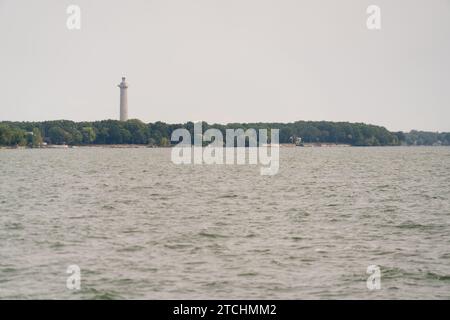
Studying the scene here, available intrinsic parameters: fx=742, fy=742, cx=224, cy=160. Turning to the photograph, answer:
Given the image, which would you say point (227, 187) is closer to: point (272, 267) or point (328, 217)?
point (328, 217)

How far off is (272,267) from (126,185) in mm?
36094

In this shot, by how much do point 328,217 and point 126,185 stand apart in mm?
25615

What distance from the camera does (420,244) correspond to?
2627 cm

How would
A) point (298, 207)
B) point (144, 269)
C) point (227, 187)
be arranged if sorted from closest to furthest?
1. point (144, 269)
2. point (298, 207)
3. point (227, 187)

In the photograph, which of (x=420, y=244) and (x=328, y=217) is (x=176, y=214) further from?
(x=420, y=244)

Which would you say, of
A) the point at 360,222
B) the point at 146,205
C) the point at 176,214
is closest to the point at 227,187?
the point at 146,205

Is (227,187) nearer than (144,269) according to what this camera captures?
No

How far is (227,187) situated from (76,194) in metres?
12.8
